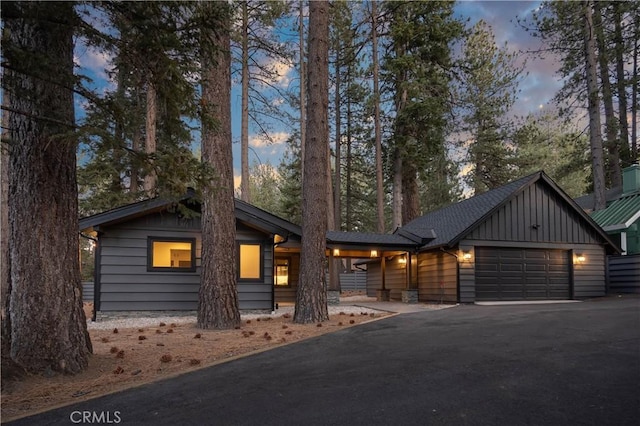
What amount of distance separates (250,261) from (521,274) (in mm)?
9273

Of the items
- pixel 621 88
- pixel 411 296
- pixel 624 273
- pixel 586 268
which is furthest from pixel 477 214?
pixel 621 88

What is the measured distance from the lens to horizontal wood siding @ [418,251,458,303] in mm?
14289

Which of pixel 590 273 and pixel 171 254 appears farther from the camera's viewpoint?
pixel 590 273

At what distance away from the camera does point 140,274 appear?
460 inches

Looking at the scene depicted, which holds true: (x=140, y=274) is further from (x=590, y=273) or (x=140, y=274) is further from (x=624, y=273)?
(x=624, y=273)

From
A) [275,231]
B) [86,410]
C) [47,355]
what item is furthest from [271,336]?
[275,231]

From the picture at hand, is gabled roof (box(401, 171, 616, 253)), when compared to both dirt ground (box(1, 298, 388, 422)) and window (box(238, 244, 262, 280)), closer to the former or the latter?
window (box(238, 244, 262, 280))

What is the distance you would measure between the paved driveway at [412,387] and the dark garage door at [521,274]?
819cm

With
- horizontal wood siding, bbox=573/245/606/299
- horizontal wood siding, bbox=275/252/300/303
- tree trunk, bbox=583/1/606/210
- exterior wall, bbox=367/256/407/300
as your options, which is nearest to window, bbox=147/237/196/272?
horizontal wood siding, bbox=275/252/300/303

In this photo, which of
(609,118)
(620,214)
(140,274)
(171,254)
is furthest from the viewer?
(609,118)

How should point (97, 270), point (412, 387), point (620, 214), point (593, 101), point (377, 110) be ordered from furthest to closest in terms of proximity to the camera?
1. point (377, 110)
2. point (620, 214)
3. point (593, 101)
4. point (97, 270)
5. point (412, 387)

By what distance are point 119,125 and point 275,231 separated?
25.3 ft

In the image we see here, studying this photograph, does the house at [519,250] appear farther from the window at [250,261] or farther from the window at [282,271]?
the window at [250,261]

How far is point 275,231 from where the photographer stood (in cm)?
1216
